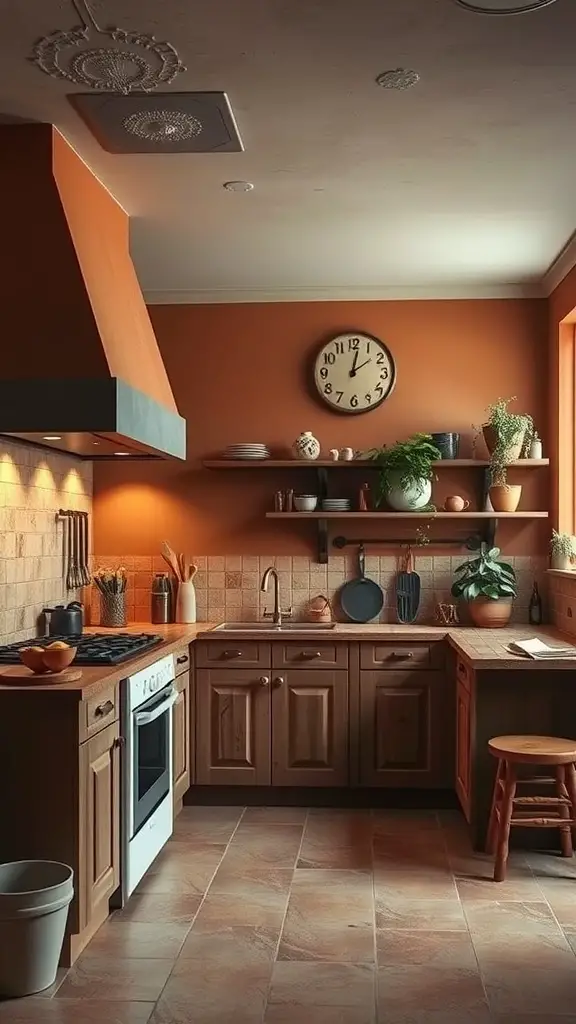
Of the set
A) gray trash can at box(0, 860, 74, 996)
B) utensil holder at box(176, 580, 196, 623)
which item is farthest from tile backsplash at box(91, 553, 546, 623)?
gray trash can at box(0, 860, 74, 996)

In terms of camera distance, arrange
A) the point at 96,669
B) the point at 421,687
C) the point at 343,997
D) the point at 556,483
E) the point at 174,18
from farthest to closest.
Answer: the point at 556,483, the point at 421,687, the point at 96,669, the point at 343,997, the point at 174,18

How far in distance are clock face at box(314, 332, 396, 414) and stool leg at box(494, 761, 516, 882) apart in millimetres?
2301

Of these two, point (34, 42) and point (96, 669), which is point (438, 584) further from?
point (34, 42)

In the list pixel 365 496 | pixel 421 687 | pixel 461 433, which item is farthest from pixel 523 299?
pixel 421 687

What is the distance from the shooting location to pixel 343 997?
300cm

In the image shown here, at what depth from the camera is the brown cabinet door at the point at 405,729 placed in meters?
4.98

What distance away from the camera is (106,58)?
2.94m

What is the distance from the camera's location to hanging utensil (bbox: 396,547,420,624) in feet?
18.1

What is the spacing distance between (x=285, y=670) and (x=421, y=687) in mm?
657

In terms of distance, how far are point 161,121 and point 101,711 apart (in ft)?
6.30

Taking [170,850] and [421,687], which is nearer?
[170,850]

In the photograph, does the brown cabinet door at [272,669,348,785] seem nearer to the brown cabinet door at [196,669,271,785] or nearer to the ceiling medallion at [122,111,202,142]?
the brown cabinet door at [196,669,271,785]

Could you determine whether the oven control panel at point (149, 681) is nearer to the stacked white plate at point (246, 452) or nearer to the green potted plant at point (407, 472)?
the stacked white plate at point (246, 452)

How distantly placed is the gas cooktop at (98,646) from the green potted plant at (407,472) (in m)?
1.52
